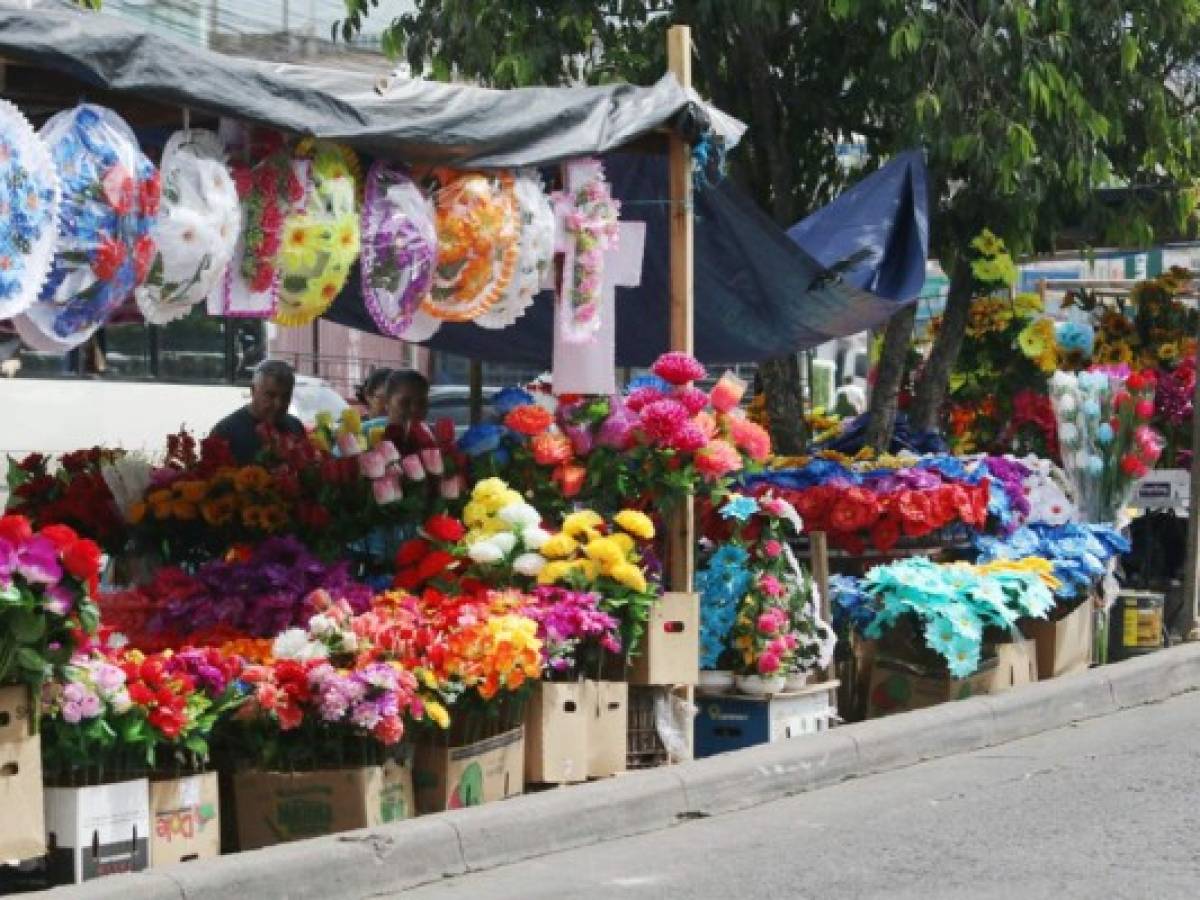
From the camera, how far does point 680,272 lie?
32.3 feet

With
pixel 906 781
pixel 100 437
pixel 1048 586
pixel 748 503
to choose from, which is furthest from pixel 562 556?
pixel 100 437

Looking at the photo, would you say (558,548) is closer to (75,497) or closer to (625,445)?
(625,445)

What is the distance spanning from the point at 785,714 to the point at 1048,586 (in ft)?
7.38

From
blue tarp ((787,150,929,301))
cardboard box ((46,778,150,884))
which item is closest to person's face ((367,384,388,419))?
blue tarp ((787,150,929,301))

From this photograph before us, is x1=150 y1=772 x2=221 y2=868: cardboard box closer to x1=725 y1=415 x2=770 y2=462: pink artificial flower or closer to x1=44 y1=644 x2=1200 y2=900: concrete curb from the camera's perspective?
x1=44 y1=644 x2=1200 y2=900: concrete curb

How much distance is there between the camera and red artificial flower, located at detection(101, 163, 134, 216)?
7.23 meters

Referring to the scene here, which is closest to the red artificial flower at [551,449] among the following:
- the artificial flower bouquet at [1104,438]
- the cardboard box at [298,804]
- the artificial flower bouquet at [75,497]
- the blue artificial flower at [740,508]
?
the blue artificial flower at [740,508]

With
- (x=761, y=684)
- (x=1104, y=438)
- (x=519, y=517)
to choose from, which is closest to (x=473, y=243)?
(x=519, y=517)

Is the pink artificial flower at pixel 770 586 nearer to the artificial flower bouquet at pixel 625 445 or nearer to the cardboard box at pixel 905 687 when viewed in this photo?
Result: the artificial flower bouquet at pixel 625 445

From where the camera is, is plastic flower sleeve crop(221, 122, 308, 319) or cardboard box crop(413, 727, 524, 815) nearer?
plastic flower sleeve crop(221, 122, 308, 319)

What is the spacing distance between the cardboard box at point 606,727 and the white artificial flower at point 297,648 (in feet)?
4.63

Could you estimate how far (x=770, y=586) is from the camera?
10242 millimetres

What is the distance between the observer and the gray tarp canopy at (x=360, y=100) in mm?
7078

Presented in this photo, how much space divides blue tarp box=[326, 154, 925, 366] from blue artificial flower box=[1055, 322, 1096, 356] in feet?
15.1
